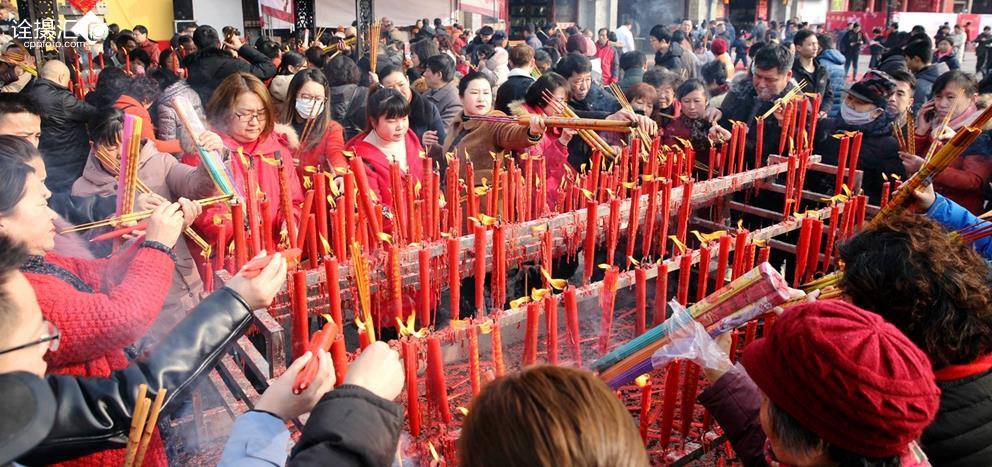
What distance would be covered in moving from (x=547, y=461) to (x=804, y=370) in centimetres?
49

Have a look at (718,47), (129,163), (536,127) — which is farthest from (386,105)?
(718,47)

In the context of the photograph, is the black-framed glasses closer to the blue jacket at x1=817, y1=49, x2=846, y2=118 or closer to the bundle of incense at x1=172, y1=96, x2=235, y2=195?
the bundle of incense at x1=172, y1=96, x2=235, y2=195

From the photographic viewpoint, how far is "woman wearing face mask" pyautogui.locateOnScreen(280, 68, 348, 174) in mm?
3467

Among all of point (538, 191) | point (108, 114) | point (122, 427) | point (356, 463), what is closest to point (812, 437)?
point (356, 463)

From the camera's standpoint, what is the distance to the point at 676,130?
3922 mm

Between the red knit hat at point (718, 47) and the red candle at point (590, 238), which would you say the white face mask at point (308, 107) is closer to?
the red candle at point (590, 238)

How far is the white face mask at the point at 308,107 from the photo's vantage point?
3.56 metres

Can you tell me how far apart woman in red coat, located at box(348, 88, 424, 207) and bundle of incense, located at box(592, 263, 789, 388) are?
171 centimetres

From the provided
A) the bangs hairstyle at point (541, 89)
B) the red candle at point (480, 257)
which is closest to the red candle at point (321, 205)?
the red candle at point (480, 257)

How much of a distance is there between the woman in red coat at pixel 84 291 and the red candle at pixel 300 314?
11.0 inches

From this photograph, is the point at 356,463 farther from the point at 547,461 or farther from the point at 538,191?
the point at 538,191

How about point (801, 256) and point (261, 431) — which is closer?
point (261, 431)

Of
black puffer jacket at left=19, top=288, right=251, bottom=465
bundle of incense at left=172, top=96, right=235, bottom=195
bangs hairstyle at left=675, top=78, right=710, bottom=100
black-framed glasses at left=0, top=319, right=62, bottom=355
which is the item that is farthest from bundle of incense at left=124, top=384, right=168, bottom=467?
bangs hairstyle at left=675, top=78, right=710, bottom=100

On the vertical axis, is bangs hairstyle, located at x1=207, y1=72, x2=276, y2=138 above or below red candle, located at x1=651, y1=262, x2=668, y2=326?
above
